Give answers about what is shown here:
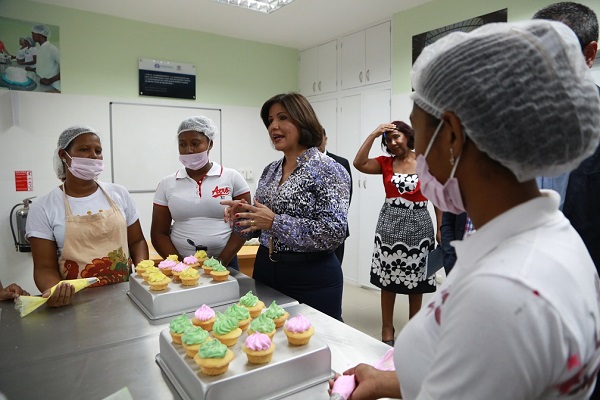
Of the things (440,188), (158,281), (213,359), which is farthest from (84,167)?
(440,188)

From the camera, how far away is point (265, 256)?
5.93ft

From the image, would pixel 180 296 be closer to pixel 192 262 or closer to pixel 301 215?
pixel 192 262

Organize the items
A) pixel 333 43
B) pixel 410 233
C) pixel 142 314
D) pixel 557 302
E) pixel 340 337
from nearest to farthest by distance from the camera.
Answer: pixel 557 302, pixel 340 337, pixel 142 314, pixel 410 233, pixel 333 43

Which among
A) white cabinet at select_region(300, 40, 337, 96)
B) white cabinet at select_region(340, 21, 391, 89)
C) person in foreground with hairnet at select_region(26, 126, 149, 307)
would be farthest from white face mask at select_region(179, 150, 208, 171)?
white cabinet at select_region(300, 40, 337, 96)

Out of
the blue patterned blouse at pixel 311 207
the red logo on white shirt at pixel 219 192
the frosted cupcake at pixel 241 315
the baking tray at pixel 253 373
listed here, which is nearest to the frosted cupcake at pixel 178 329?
the baking tray at pixel 253 373

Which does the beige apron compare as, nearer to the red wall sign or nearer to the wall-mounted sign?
the red wall sign

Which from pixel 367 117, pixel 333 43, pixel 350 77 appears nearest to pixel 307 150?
pixel 367 117

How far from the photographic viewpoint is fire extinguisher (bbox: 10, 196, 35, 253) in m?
3.35

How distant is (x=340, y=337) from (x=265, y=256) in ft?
2.15

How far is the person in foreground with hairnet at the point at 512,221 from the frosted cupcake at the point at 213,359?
0.48 m

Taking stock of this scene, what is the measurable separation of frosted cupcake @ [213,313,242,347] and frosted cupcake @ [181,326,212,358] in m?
0.04

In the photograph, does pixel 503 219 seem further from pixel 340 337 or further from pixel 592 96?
pixel 340 337

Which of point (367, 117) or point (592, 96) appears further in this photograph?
point (367, 117)

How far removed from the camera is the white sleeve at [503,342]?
19.0 inches
